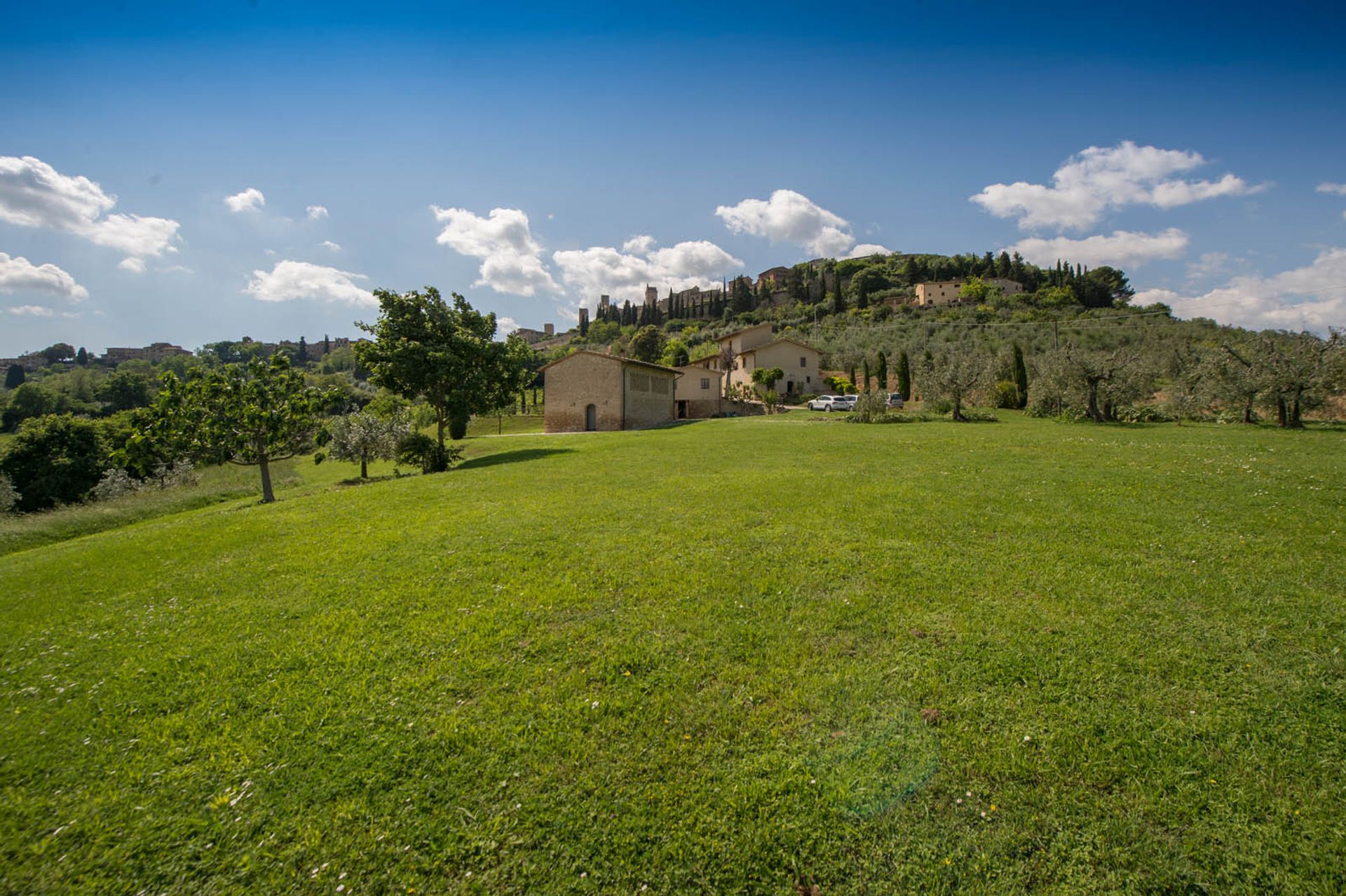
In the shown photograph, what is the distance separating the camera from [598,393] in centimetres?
3800

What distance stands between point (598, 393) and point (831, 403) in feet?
66.6

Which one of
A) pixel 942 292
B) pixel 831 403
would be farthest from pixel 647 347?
pixel 942 292

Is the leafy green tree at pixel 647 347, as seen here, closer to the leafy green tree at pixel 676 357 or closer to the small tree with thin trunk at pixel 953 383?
the leafy green tree at pixel 676 357

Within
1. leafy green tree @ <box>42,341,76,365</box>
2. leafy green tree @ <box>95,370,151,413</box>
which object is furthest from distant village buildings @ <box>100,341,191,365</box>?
leafy green tree @ <box>95,370,151,413</box>

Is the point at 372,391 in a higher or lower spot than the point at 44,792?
higher

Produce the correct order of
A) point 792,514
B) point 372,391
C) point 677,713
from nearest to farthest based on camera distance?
point 677,713 → point 792,514 → point 372,391

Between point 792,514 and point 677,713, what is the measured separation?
6137 mm

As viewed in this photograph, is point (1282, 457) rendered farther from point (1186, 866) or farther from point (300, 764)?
point (300, 764)

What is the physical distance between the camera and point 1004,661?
4699 millimetres

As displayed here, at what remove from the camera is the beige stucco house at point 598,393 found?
3744 centimetres

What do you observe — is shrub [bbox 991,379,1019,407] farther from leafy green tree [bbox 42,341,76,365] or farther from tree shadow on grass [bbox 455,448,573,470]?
leafy green tree [bbox 42,341,76,365]

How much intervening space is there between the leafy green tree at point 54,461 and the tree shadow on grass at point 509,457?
3301 cm

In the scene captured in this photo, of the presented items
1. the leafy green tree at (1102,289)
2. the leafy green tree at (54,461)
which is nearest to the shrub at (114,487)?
the leafy green tree at (54,461)

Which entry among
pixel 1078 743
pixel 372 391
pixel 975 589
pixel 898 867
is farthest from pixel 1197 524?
pixel 372 391
